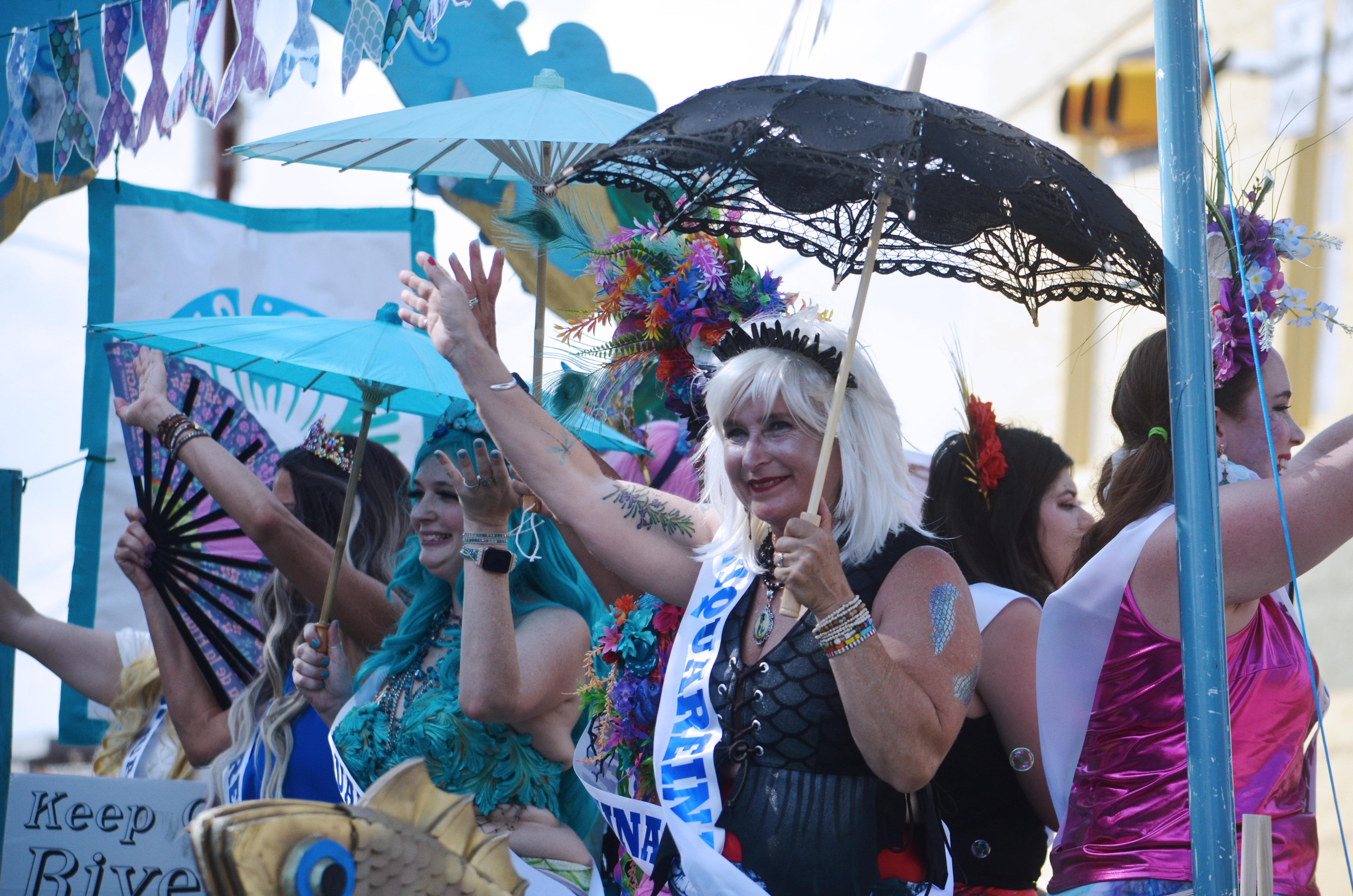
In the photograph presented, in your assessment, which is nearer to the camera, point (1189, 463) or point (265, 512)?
point (1189, 463)

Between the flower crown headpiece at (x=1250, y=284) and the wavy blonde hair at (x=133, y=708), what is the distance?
3.41m

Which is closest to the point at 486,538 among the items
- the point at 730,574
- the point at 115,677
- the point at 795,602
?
the point at 730,574

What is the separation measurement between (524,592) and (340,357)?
0.80 m

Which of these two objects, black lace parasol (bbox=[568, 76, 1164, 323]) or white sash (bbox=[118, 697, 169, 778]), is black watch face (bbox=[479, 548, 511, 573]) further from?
white sash (bbox=[118, 697, 169, 778])

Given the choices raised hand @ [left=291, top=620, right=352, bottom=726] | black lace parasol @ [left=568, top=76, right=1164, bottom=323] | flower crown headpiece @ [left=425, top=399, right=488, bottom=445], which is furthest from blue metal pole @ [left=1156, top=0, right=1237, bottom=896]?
raised hand @ [left=291, top=620, right=352, bottom=726]

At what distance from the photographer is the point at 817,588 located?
1.96 metres

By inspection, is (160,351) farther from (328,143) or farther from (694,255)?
(694,255)

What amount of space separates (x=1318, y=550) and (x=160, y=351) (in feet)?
11.3

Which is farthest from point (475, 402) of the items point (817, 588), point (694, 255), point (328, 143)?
point (328, 143)

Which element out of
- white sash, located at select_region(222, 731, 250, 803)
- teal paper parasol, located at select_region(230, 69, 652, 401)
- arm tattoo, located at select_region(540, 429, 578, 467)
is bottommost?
white sash, located at select_region(222, 731, 250, 803)

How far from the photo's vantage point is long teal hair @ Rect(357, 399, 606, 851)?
3.04 metres

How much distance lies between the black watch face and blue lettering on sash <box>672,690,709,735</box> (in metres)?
0.57

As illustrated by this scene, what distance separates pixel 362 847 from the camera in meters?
1.37

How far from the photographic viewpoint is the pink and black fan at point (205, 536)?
3.94m
